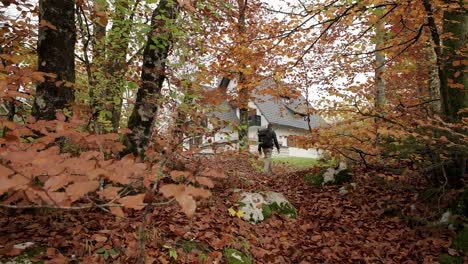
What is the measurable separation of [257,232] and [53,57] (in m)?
3.62

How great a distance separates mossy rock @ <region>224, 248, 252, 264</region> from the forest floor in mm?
88

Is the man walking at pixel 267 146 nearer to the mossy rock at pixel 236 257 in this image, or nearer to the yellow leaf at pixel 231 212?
the yellow leaf at pixel 231 212

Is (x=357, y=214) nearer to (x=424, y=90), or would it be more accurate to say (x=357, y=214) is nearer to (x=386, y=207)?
(x=386, y=207)

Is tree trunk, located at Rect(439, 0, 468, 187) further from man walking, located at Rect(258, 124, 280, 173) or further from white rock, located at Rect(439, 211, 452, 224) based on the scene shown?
man walking, located at Rect(258, 124, 280, 173)

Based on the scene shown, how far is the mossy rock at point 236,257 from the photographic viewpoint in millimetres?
3669

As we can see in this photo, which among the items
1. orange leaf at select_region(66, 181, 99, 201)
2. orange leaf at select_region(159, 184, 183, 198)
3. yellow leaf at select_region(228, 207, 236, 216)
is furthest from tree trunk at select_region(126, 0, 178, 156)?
orange leaf at select_region(159, 184, 183, 198)

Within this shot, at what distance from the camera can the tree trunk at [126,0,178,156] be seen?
506 centimetres

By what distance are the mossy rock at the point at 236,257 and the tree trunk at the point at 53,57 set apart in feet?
8.62

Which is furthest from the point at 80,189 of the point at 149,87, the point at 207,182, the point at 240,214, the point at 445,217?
the point at 445,217

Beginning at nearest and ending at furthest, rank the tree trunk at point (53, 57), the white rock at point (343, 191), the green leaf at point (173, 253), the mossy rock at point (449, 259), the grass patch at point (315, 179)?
A: the green leaf at point (173, 253) < the tree trunk at point (53, 57) < the mossy rock at point (449, 259) < the white rock at point (343, 191) < the grass patch at point (315, 179)

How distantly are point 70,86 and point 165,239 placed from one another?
2117 millimetres

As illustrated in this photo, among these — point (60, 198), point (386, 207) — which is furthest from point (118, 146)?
point (386, 207)

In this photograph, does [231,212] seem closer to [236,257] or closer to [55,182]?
[236,257]

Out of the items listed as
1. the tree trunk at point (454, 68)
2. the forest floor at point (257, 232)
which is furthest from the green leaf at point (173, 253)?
the tree trunk at point (454, 68)
